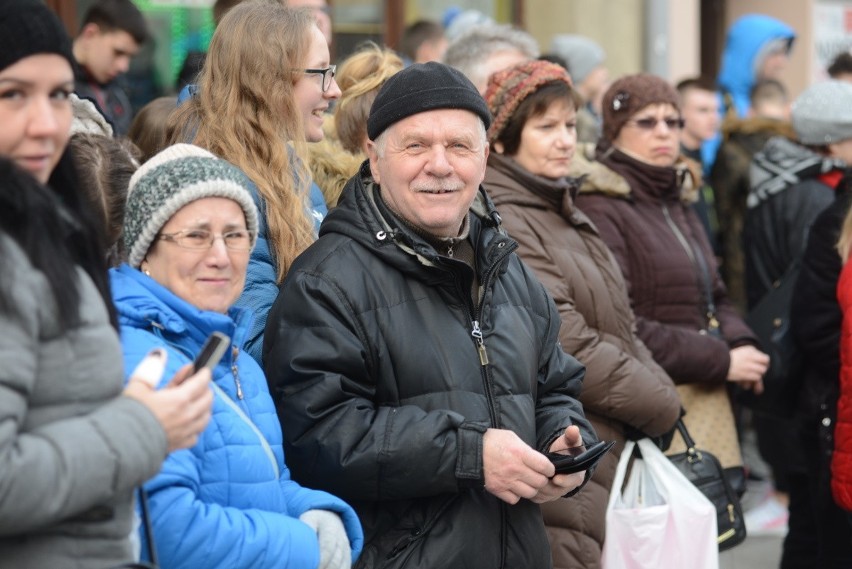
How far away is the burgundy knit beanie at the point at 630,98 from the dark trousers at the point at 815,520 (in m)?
1.52

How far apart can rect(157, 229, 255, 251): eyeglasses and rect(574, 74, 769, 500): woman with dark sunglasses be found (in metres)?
2.45

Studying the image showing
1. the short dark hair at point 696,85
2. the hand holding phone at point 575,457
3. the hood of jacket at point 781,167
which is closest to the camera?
the hand holding phone at point 575,457

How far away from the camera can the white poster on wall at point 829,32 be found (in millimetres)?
12602

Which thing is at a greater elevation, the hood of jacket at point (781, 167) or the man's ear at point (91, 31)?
the man's ear at point (91, 31)

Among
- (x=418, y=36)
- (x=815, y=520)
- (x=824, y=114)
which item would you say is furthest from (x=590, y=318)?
(x=418, y=36)

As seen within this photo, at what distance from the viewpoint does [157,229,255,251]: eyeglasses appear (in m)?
2.77

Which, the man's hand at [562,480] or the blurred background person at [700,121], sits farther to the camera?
the blurred background person at [700,121]

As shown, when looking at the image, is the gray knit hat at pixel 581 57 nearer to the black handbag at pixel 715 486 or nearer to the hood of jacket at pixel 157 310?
the black handbag at pixel 715 486

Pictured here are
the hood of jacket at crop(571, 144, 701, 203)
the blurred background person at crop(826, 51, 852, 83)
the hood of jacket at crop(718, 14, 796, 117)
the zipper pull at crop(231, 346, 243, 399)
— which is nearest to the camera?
the zipper pull at crop(231, 346, 243, 399)

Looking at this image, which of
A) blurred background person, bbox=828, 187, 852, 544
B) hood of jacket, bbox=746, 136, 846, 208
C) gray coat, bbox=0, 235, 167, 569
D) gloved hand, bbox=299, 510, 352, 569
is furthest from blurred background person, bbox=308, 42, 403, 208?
hood of jacket, bbox=746, 136, 846, 208

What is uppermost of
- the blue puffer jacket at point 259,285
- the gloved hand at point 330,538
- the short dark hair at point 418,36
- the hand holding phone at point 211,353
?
the hand holding phone at point 211,353

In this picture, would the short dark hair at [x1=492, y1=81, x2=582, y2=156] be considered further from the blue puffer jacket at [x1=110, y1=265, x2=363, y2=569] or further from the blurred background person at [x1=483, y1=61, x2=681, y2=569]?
the blue puffer jacket at [x1=110, y1=265, x2=363, y2=569]

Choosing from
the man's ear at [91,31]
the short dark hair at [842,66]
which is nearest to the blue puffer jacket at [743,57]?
the short dark hair at [842,66]

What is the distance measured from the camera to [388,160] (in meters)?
3.37
